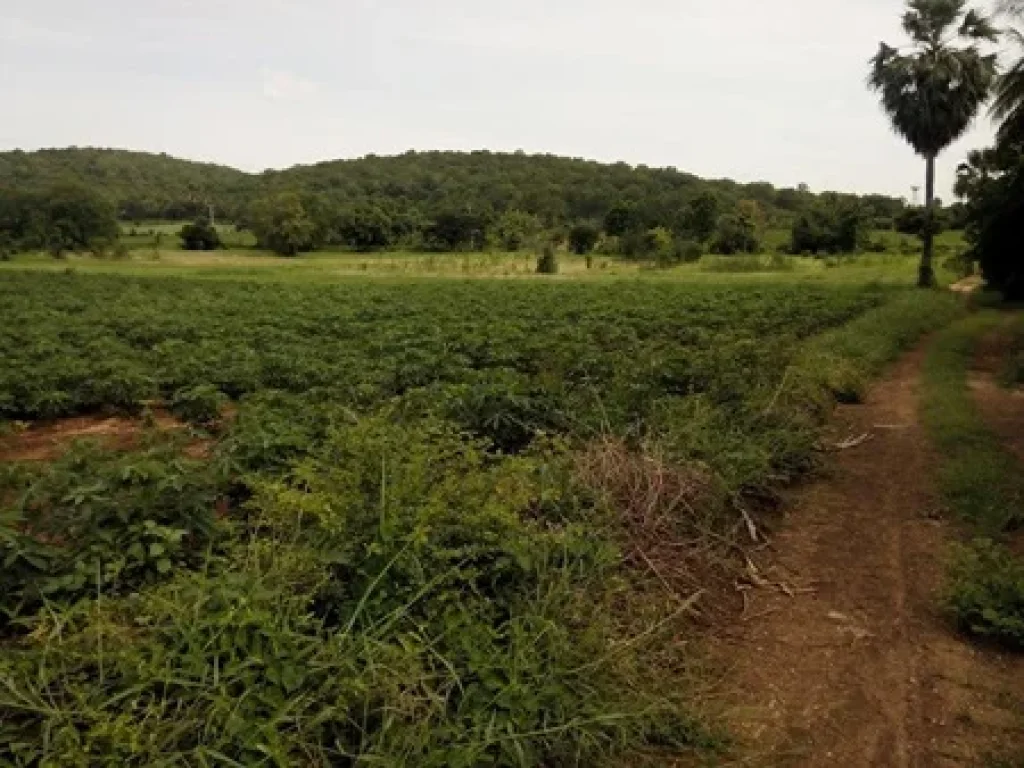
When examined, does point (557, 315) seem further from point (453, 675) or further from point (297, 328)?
point (453, 675)

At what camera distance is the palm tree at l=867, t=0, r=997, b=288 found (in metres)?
31.6

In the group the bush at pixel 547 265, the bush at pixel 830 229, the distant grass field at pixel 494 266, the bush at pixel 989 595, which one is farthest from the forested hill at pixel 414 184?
the bush at pixel 989 595

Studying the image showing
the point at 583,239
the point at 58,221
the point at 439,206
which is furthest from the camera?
the point at 439,206

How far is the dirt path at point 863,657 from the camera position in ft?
14.1

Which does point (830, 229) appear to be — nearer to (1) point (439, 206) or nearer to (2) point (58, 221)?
(1) point (439, 206)

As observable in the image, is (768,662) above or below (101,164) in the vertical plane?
below

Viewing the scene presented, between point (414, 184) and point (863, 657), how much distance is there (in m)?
101

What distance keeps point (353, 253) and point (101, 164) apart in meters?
54.4

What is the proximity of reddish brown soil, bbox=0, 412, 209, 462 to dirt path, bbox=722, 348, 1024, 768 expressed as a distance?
266 inches

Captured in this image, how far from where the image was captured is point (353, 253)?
75.1 metres

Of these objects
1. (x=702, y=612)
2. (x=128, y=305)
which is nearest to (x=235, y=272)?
(x=128, y=305)

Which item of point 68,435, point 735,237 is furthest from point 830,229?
point 68,435

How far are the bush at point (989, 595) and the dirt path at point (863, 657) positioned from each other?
17cm

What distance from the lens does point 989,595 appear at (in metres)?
5.65
